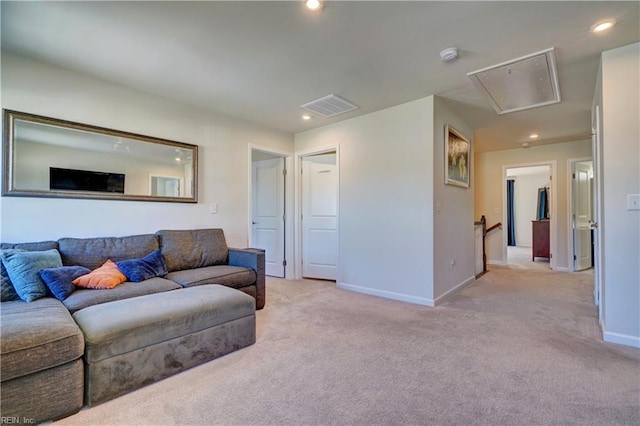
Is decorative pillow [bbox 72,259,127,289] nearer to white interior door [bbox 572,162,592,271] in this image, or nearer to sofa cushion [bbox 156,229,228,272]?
sofa cushion [bbox 156,229,228,272]

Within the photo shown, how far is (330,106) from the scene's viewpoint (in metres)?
3.58

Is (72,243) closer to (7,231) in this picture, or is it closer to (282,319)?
(7,231)

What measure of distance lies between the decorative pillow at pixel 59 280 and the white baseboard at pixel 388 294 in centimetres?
297

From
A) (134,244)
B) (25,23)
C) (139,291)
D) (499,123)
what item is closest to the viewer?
(25,23)

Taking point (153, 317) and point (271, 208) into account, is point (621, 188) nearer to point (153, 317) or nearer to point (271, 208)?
point (153, 317)

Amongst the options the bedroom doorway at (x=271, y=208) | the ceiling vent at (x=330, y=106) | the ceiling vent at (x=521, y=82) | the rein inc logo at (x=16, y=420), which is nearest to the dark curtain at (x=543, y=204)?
the ceiling vent at (x=521, y=82)

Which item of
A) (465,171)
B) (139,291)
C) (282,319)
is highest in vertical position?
(465,171)

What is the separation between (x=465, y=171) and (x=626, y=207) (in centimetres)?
205

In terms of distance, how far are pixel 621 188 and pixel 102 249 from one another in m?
4.44

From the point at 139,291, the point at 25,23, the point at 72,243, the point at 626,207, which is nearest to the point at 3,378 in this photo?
the point at 139,291

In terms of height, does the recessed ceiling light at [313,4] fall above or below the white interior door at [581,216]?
above

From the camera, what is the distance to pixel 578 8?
1.91 metres

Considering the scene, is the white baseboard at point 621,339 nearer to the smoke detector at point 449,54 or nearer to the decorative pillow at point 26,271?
the smoke detector at point 449,54

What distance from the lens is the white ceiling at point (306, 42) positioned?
75.7 inches
